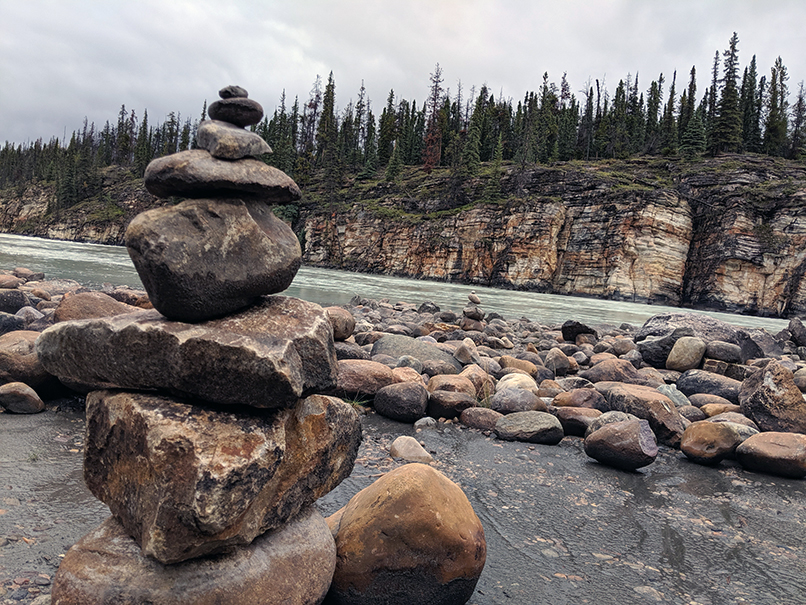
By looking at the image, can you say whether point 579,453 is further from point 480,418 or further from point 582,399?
point 582,399

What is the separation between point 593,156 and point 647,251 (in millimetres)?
40518

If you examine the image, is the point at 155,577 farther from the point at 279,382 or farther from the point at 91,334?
the point at 91,334

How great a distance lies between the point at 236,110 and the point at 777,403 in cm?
784

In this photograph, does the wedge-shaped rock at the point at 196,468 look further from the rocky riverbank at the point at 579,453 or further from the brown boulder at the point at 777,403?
the brown boulder at the point at 777,403

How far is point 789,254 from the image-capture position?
42.5m

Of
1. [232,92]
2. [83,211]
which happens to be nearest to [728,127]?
[232,92]

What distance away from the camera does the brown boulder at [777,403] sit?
6.93 metres

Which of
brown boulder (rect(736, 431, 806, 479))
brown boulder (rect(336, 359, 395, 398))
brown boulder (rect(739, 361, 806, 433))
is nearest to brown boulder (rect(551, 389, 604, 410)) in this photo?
brown boulder (rect(736, 431, 806, 479))

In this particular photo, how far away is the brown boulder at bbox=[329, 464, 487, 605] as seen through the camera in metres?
3.14

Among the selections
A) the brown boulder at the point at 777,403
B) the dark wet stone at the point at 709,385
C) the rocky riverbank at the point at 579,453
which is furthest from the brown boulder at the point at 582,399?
the dark wet stone at the point at 709,385

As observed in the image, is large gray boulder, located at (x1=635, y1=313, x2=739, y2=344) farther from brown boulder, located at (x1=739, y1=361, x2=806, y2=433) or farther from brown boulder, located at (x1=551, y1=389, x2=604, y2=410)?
brown boulder, located at (x1=551, y1=389, x2=604, y2=410)

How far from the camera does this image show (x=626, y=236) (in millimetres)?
48312

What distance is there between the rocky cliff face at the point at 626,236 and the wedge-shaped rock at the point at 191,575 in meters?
49.6

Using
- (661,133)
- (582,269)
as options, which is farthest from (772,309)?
(661,133)
